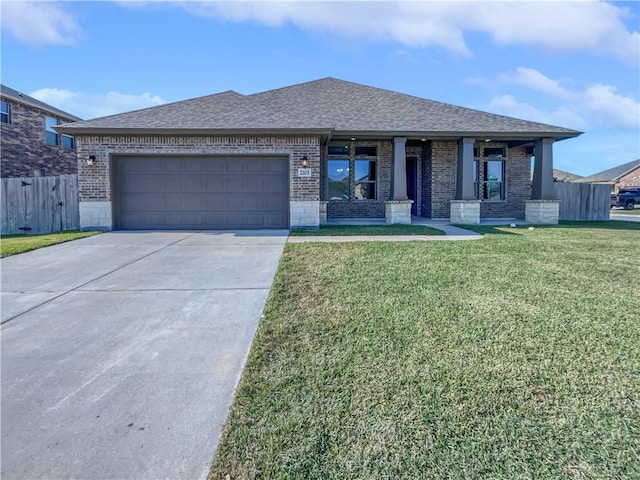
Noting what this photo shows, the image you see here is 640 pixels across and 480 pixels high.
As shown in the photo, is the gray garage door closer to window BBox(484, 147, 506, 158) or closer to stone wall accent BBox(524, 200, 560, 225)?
window BBox(484, 147, 506, 158)

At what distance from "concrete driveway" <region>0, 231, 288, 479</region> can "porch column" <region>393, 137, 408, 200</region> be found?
25.9ft

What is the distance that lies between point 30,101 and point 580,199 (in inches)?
1027

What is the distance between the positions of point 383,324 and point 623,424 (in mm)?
1979

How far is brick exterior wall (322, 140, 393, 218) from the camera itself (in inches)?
579

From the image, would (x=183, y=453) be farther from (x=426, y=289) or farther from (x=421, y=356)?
(x=426, y=289)

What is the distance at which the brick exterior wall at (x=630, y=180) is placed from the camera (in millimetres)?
35938

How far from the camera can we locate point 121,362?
10.6 feet

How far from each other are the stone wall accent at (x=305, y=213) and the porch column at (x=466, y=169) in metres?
5.67

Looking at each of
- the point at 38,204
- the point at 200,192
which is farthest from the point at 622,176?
→ the point at 38,204

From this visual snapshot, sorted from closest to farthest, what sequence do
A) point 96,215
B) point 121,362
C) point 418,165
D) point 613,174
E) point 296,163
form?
point 121,362 < point 96,215 < point 296,163 < point 418,165 < point 613,174

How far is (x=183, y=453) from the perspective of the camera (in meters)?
2.15

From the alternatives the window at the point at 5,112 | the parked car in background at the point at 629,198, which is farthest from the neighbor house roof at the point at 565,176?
the window at the point at 5,112

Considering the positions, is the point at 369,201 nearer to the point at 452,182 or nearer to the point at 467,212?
the point at 452,182

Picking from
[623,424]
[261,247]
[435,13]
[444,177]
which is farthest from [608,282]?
[444,177]
